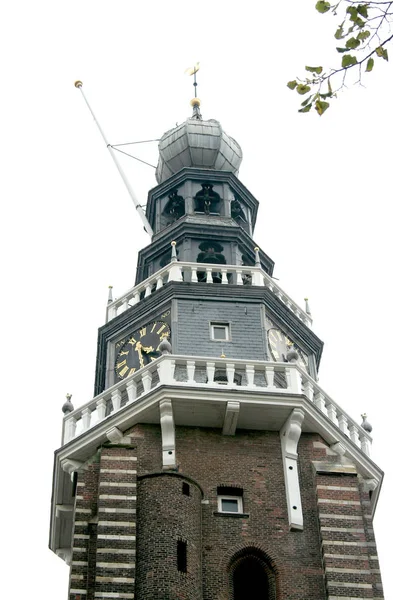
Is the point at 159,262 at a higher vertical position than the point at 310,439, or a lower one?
higher

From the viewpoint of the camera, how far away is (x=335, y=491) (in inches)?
885

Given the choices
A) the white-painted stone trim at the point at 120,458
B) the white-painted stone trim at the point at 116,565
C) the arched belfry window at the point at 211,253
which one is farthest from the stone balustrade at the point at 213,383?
the arched belfry window at the point at 211,253

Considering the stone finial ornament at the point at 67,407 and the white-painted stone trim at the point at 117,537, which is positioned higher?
the stone finial ornament at the point at 67,407

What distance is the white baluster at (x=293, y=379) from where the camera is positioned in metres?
23.5

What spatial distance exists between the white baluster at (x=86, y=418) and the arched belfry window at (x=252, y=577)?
4.29 m

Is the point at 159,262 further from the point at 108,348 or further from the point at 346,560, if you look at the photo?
the point at 346,560

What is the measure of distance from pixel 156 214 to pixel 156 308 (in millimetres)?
6013

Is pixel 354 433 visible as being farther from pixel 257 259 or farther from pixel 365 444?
A: pixel 257 259

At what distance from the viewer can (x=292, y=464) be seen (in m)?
22.9

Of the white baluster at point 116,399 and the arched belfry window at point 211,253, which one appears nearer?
the white baluster at point 116,399

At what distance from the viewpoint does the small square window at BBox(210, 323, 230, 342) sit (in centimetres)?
2600

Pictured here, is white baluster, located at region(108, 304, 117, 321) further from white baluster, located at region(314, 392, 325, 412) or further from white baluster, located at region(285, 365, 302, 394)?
white baluster, located at region(314, 392, 325, 412)

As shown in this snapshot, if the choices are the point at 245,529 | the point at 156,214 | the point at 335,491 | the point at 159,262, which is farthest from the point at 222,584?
the point at 156,214

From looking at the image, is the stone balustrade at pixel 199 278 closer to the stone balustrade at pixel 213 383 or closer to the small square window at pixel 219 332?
the small square window at pixel 219 332
